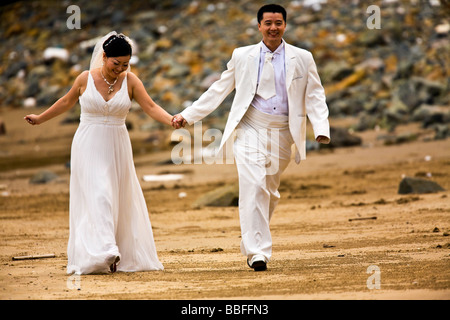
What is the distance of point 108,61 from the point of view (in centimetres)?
862

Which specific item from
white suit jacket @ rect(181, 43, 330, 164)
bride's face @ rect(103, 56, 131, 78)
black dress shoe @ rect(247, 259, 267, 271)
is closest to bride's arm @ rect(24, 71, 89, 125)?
bride's face @ rect(103, 56, 131, 78)

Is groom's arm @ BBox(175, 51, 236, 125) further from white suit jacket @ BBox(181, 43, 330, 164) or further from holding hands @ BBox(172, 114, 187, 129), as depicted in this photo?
white suit jacket @ BBox(181, 43, 330, 164)

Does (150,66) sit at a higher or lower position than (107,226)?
higher

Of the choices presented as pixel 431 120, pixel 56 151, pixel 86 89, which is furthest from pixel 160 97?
pixel 86 89

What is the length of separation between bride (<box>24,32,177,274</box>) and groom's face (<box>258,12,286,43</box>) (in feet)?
4.13

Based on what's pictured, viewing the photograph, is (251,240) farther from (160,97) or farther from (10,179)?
(160,97)

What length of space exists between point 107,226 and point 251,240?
4.27ft

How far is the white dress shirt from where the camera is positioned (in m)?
8.80

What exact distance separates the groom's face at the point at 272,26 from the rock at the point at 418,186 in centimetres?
568

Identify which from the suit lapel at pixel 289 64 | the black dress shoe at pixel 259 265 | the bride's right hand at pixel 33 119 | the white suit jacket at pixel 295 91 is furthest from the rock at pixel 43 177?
the black dress shoe at pixel 259 265

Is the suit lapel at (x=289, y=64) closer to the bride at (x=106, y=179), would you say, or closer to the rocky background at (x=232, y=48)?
the bride at (x=106, y=179)

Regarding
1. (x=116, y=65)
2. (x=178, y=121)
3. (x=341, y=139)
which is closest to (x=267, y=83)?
(x=178, y=121)

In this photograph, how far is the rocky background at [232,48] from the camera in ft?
78.0

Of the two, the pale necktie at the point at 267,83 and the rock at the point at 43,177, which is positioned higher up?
the pale necktie at the point at 267,83
